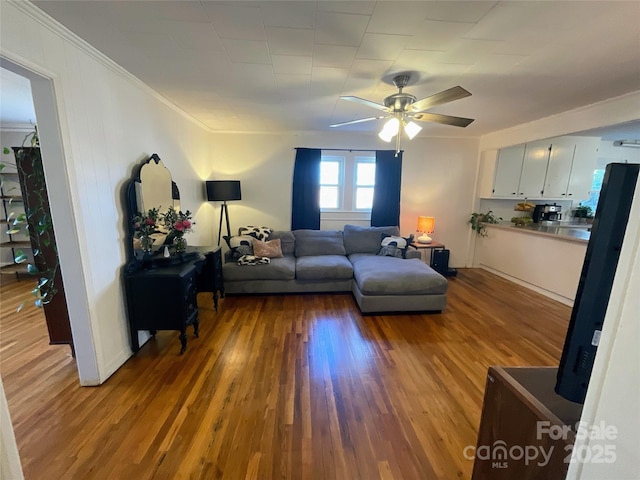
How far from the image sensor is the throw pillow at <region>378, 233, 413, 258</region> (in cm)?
407

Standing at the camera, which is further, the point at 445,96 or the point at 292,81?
the point at 292,81

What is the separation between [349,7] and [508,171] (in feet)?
14.1

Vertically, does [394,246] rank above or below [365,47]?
below

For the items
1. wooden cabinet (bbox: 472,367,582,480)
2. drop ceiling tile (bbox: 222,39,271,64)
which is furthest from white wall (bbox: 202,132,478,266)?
wooden cabinet (bbox: 472,367,582,480)

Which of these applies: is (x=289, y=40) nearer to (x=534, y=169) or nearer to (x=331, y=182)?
(x=331, y=182)

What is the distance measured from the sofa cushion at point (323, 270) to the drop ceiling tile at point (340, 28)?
97.8 inches

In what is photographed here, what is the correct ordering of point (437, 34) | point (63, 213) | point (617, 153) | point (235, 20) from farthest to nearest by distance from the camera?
point (617, 153)
point (63, 213)
point (437, 34)
point (235, 20)

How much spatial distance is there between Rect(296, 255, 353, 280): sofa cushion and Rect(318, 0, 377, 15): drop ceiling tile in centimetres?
270

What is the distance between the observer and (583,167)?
4.54 meters

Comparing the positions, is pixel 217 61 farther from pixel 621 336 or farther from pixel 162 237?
pixel 621 336

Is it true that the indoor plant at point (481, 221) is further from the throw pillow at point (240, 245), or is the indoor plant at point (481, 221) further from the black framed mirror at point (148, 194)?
the black framed mirror at point (148, 194)

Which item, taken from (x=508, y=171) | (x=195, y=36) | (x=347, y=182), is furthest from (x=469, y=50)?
(x=508, y=171)

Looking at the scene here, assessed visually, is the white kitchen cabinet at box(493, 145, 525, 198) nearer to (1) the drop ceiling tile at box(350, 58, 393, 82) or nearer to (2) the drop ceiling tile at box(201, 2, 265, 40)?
(1) the drop ceiling tile at box(350, 58, 393, 82)

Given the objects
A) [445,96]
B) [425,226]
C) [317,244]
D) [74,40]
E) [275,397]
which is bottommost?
[275,397]
